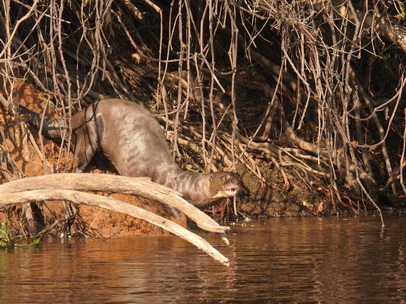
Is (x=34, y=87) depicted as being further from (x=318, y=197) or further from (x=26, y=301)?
(x=26, y=301)

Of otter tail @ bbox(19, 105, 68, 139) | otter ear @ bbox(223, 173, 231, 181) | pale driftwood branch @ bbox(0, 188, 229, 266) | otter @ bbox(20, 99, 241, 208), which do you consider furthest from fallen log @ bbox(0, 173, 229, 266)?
otter tail @ bbox(19, 105, 68, 139)

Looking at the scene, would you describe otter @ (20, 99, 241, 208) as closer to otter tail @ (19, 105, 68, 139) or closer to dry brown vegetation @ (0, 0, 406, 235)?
otter tail @ (19, 105, 68, 139)

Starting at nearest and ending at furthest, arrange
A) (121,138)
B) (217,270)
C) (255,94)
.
Result: 1. (217,270)
2. (121,138)
3. (255,94)

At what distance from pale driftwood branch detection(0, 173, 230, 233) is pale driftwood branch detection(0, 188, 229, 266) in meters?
0.10

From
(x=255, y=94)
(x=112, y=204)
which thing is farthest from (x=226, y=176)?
(x=255, y=94)

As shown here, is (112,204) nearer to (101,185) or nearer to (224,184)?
(101,185)

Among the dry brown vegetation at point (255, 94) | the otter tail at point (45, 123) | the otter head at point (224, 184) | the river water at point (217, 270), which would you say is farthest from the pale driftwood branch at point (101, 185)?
the dry brown vegetation at point (255, 94)

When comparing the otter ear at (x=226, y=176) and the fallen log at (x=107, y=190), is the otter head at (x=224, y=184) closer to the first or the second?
the otter ear at (x=226, y=176)

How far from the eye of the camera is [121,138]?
686 cm

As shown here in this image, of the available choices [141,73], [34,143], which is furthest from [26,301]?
[141,73]

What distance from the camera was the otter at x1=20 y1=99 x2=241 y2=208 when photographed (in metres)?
6.79

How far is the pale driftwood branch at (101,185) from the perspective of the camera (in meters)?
4.04

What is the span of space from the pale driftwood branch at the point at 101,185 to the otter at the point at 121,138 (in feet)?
8.09

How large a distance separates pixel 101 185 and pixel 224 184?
2.00 m
